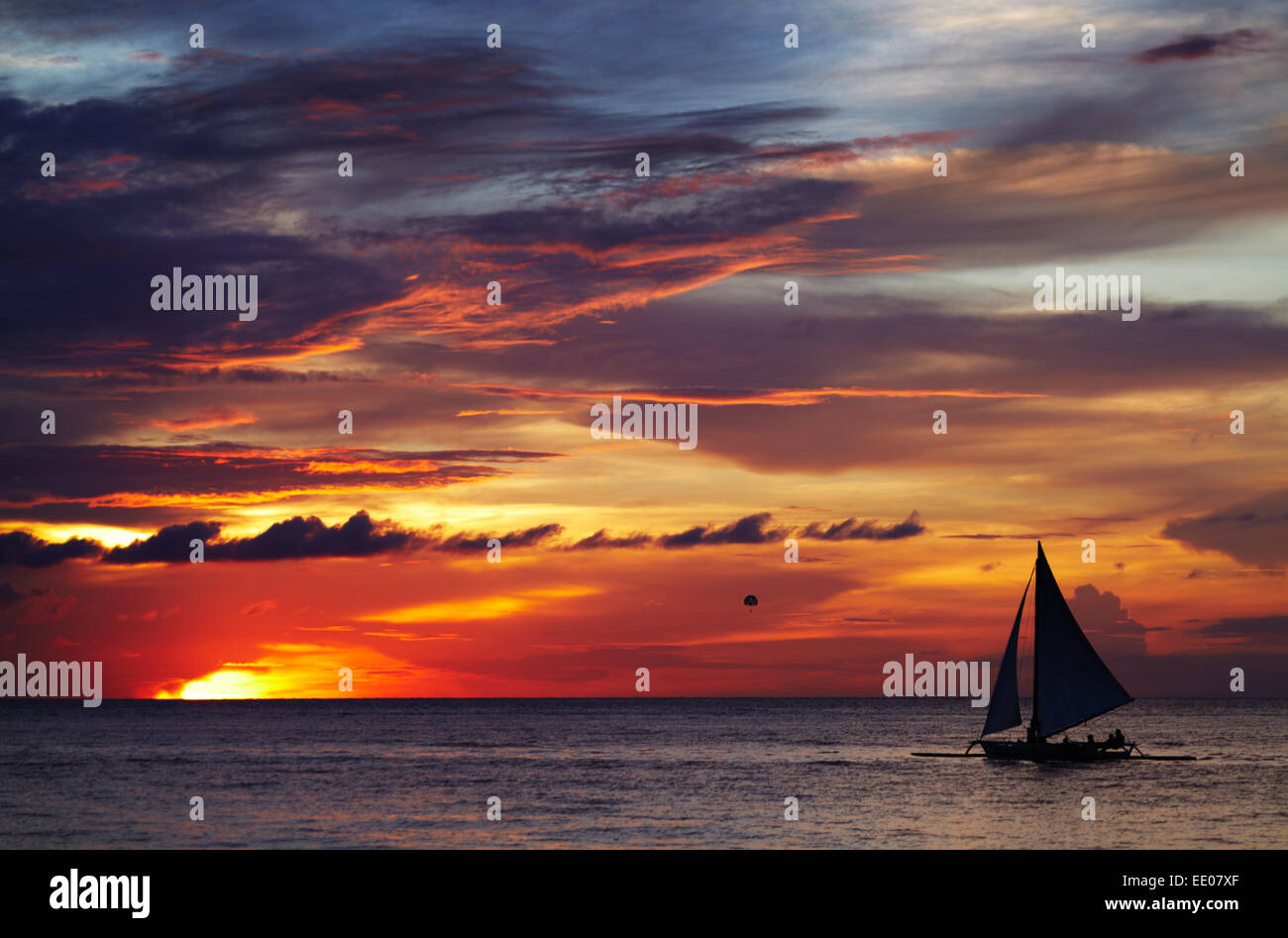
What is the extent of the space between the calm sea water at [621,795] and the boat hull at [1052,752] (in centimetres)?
114

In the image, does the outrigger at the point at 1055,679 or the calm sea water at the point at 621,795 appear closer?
the calm sea water at the point at 621,795

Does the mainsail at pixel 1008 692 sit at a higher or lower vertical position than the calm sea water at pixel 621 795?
higher

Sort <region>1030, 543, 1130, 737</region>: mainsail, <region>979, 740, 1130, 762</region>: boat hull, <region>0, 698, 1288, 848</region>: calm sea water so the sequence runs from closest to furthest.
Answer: <region>0, 698, 1288, 848</region>: calm sea water → <region>1030, 543, 1130, 737</region>: mainsail → <region>979, 740, 1130, 762</region>: boat hull

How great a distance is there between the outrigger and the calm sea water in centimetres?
201

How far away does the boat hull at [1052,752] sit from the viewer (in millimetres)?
83812

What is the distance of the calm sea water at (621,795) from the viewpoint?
5309 cm

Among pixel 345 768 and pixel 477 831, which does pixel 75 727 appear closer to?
pixel 345 768

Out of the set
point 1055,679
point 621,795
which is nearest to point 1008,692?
point 1055,679

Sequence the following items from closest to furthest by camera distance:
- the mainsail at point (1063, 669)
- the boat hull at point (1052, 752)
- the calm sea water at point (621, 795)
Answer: the calm sea water at point (621, 795)
the mainsail at point (1063, 669)
the boat hull at point (1052, 752)

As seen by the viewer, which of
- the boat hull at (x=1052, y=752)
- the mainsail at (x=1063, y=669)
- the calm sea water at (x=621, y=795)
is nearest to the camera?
the calm sea water at (x=621, y=795)

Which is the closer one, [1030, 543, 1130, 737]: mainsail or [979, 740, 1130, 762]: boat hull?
[1030, 543, 1130, 737]: mainsail

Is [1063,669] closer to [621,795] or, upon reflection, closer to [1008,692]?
[1008,692]

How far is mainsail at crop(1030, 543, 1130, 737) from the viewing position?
272 feet

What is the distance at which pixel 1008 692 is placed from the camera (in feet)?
277
